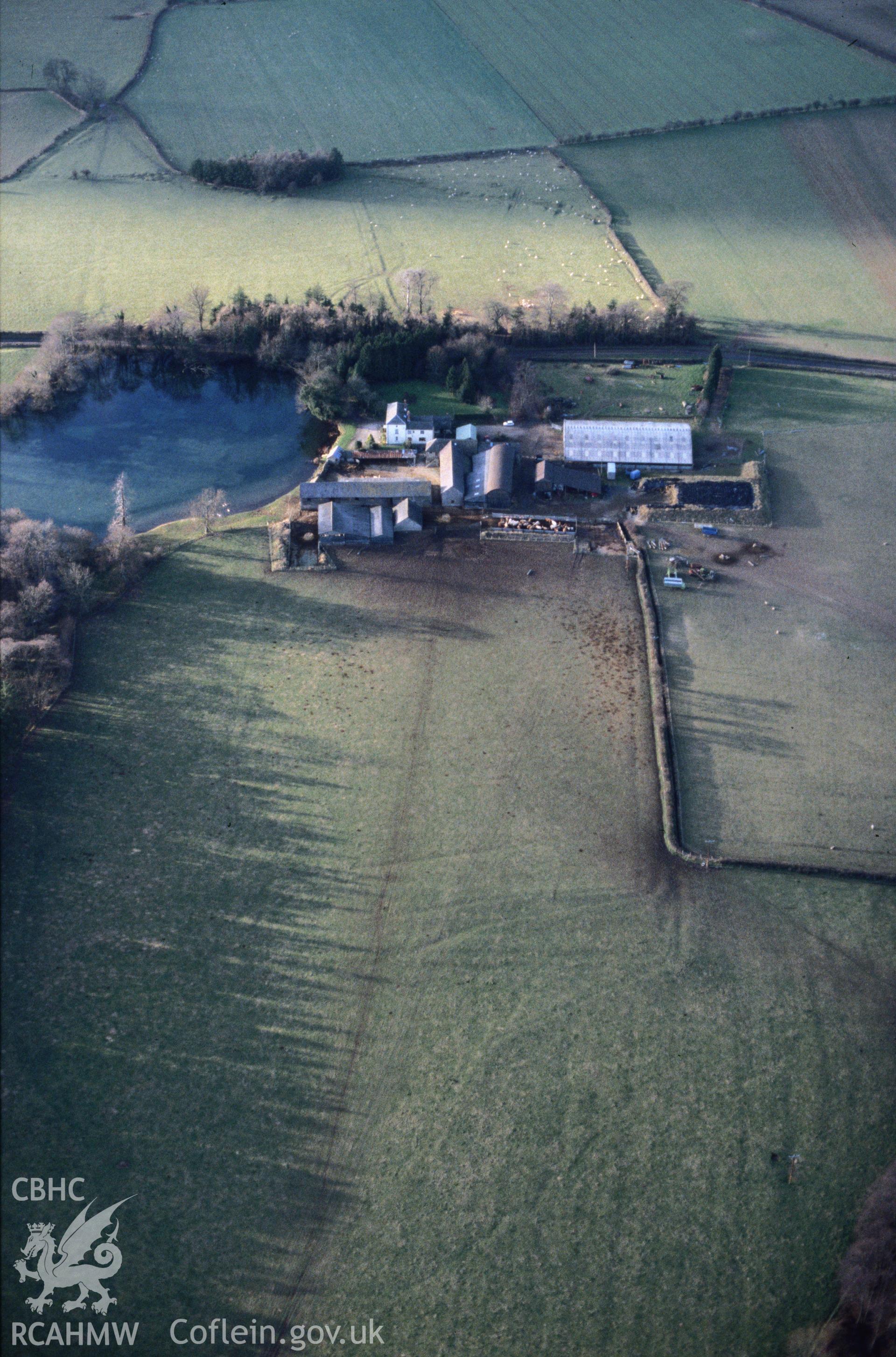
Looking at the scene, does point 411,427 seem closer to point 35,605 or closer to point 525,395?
point 525,395

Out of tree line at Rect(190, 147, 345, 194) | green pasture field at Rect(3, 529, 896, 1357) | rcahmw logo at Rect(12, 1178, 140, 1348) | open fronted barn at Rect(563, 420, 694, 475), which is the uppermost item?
tree line at Rect(190, 147, 345, 194)

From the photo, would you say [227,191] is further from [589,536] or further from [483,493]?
[589,536]

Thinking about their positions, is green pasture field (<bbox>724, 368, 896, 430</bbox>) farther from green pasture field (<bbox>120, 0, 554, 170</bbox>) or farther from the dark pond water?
green pasture field (<bbox>120, 0, 554, 170</bbox>)

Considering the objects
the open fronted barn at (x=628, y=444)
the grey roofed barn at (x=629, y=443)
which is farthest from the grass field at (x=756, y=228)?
the open fronted barn at (x=628, y=444)

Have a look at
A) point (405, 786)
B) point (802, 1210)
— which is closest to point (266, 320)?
point (405, 786)

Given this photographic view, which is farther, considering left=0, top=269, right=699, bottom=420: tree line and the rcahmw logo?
left=0, top=269, right=699, bottom=420: tree line

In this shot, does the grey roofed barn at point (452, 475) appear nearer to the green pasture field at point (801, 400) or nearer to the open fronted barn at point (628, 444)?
the open fronted barn at point (628, 444)

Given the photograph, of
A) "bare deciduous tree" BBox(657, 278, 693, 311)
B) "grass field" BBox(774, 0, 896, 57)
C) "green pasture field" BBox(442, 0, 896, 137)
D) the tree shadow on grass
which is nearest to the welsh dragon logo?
the tree shadow on grass
